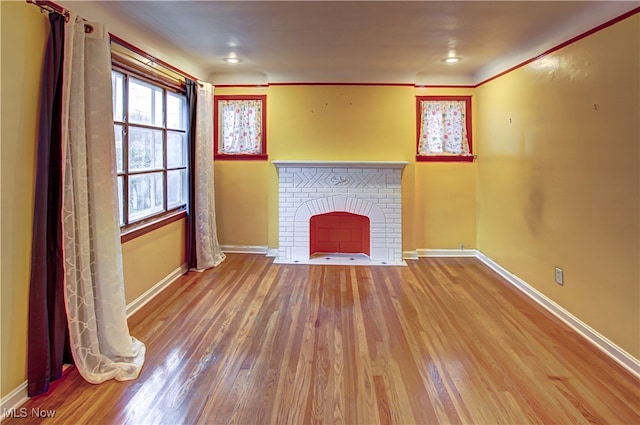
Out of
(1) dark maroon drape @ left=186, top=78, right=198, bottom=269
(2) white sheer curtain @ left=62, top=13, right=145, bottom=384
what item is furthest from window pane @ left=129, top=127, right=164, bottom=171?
(2) white sheer curtain @ left=62, top=13, right=145, bottom=384

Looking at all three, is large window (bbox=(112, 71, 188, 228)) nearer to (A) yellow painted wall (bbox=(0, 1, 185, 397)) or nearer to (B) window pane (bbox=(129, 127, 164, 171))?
(B) window pane (bbox=(129, 127, 164, 171))

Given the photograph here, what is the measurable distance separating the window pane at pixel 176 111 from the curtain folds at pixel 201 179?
0.12m

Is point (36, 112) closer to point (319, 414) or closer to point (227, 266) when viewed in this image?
point (319, 414)

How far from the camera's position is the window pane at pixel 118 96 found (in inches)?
116

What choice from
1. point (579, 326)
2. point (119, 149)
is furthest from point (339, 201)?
point (579, 326)

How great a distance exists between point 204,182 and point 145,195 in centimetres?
85

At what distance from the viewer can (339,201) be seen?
4828 millimetres

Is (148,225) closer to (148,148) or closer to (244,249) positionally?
(148,148)

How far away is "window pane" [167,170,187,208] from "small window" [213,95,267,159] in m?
0.82

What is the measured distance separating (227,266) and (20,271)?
8.77 ft

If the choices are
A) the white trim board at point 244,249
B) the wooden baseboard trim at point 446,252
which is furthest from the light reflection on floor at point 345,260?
the white trim board at point 244,249

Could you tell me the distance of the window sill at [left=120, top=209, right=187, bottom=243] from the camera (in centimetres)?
305

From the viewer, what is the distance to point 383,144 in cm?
486

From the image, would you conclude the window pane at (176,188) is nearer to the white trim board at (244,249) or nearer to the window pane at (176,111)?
the window pane at (176,111)
